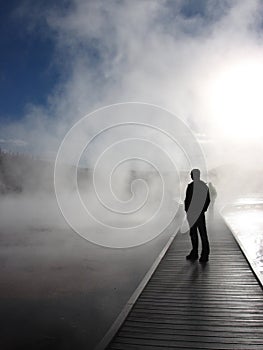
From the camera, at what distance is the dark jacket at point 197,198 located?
5.06 meters

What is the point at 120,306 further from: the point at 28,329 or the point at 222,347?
the point at 222,347

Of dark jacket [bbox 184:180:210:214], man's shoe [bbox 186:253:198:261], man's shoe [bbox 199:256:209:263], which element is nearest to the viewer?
dark jacket [bbox 184:180:210:214]

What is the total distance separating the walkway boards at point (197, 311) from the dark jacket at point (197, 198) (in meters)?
0.88

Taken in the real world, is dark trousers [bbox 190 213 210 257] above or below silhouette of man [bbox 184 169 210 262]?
below

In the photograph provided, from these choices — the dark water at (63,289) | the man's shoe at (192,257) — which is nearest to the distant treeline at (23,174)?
the dark water at (63,289)

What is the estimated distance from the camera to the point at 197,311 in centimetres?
344

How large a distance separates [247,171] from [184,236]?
61.8 meters

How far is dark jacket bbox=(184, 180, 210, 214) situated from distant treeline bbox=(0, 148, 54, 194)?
3202 centimetres

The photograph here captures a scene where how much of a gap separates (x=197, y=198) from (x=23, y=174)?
37136 millimetres

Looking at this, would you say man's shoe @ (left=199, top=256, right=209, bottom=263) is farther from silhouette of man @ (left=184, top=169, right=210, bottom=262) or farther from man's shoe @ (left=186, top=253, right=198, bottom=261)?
silhouette of man @ (left=184, top=169, right=210, bottom=262)

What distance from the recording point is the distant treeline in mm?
37031

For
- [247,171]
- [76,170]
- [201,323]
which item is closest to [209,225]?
[201,323]

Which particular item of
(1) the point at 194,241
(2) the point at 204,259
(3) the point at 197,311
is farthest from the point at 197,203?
(3) the point at 197,311

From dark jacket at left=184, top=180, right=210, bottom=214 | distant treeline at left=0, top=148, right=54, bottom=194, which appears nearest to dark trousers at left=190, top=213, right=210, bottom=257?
dark jacket at left=184, top=180, right=210, bottom=214
